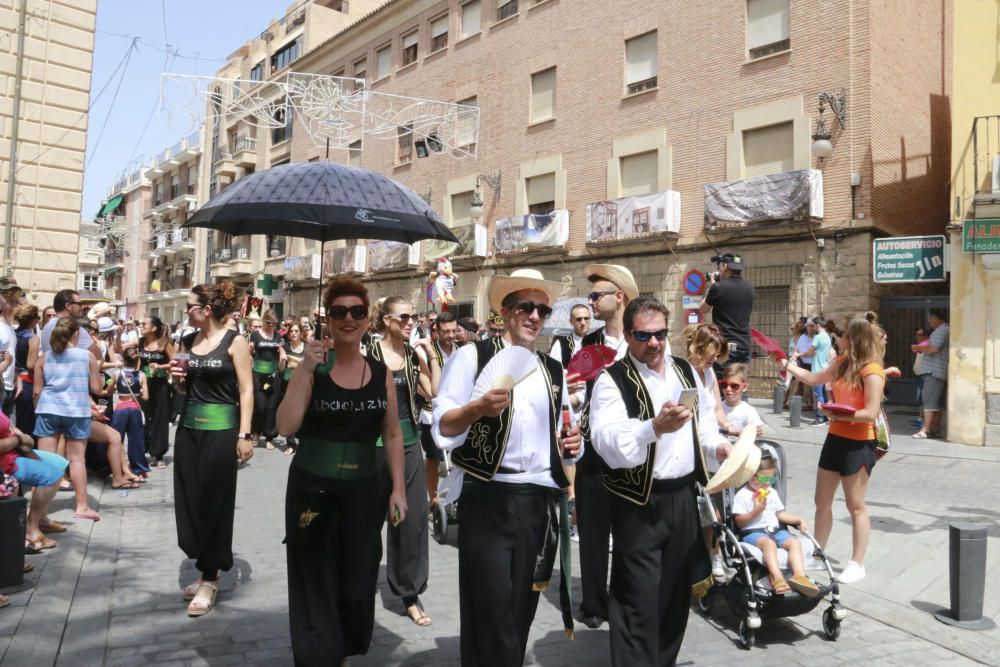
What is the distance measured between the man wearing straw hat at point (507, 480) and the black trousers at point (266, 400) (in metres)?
8.33

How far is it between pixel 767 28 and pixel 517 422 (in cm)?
1718

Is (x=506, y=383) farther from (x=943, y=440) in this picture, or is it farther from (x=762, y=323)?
(x=762, y=323)

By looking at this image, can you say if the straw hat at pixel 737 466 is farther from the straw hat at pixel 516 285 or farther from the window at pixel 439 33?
the window at pixel 439 33

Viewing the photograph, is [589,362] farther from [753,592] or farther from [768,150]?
[768,150]

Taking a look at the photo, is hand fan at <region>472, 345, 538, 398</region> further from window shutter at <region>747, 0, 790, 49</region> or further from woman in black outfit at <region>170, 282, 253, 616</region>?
window shutter at <region>747, 0, 790, 49</region>

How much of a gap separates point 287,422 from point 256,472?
21.8 ft

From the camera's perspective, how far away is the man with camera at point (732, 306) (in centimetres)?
583

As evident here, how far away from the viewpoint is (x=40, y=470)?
210 inches

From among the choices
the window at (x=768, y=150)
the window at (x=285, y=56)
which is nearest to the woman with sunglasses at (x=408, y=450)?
the window at (x=768, y=150)

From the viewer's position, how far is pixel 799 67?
660 inches

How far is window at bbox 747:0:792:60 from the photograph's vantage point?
1722cm

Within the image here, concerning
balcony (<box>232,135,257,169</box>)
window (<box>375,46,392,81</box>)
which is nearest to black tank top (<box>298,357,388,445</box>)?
window (<box>375,46,392,81</box>)

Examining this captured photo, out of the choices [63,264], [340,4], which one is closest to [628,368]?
[63,264]

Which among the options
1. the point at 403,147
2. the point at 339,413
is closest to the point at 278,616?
the point at 339,413
